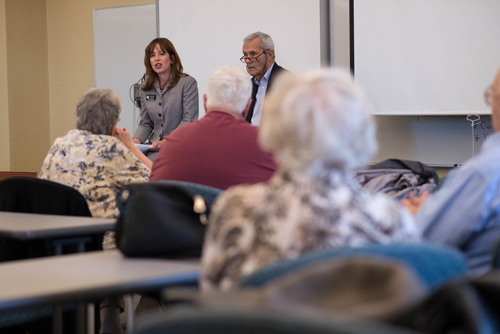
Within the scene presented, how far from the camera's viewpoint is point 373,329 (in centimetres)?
53

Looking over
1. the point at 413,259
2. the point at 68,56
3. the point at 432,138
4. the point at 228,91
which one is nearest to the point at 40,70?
the point at 68,56

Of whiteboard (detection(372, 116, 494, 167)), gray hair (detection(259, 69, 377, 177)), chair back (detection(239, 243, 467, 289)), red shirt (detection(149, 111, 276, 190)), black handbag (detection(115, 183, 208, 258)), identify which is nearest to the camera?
chair back (detection(239, 243, 467, 289))

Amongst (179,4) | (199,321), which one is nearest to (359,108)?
(199,321)

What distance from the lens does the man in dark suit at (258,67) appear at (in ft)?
15.9

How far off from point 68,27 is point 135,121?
159cm

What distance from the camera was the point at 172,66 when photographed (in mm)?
4449

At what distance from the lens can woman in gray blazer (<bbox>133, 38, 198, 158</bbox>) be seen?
14.3ft

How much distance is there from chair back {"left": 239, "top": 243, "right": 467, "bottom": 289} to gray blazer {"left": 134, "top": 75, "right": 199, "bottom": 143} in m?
3.57

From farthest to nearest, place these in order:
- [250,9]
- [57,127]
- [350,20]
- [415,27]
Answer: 1. [57,127]
2. [250,9]
3. [350,20]
4. [415,27]

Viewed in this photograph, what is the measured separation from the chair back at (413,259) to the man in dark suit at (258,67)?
405 cm

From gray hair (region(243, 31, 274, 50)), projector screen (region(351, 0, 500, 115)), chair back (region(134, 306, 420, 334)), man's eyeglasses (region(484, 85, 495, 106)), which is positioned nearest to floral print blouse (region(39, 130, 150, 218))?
man's eyeglasses (region(484, 85, 495, 106))

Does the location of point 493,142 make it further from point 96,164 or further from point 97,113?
point 97,113

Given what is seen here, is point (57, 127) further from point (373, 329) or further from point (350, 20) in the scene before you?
point (373, 329)

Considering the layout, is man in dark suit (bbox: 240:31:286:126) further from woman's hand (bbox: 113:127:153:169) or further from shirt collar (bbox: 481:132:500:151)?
shirt collar (bbox: 481:132:500:151)
